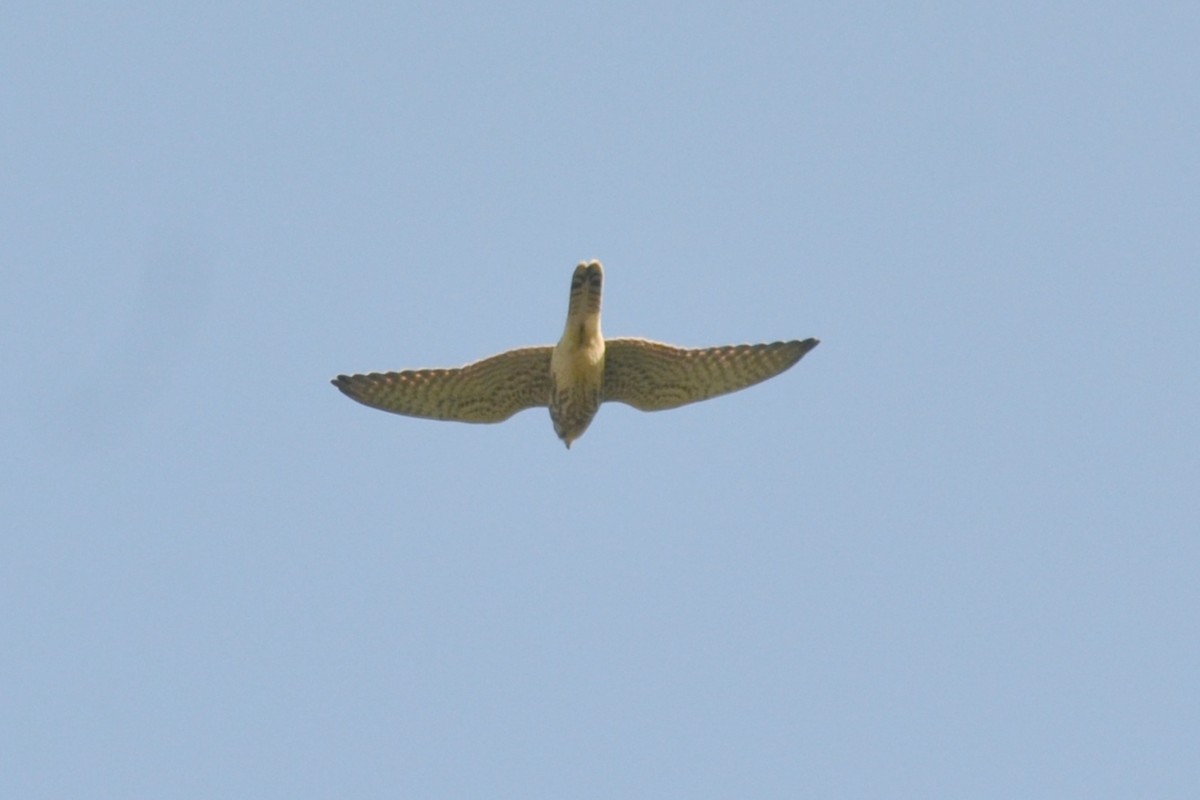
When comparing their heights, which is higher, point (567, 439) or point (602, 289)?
point (602, 289)

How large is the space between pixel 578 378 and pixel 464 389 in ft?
4.92

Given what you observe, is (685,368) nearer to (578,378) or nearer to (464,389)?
(578,378)

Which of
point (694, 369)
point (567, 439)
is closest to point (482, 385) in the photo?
point (567, 439)

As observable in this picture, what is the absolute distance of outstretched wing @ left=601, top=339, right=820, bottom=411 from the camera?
64.8 ft

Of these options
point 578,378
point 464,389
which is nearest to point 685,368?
point 578,378

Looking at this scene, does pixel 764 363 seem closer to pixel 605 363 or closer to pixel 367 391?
pixel 605 363

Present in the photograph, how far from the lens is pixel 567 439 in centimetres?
2036

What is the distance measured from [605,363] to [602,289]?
1031 mm

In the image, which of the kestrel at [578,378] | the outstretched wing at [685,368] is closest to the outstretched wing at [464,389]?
the kestrel at [578,378]

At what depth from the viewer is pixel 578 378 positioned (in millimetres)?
19625

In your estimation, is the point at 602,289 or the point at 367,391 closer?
the point at 602,289

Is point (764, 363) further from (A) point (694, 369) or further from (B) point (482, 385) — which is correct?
(B) point (482, 385)

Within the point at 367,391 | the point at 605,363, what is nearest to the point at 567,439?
the point at 605,363

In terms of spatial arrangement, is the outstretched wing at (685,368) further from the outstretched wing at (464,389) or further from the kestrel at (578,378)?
the outstretched wing at (464,389)
